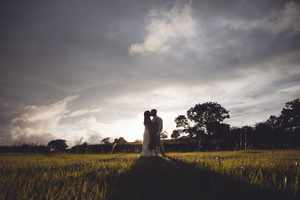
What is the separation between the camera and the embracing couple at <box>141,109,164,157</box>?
448 inches

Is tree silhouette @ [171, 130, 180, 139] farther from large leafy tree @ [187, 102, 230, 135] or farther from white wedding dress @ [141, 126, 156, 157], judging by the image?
white wedding dress @ [141, 126, 156, 157]

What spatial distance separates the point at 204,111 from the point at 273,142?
26.8 meters

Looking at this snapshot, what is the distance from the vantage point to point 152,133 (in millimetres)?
11531

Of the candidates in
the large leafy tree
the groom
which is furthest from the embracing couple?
the large leafy tree

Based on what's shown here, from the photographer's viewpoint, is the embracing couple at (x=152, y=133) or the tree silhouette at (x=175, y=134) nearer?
the embracing couple at (x=152, y=133)

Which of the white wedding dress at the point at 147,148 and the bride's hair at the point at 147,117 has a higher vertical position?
the bride's hair at the point at 147,117

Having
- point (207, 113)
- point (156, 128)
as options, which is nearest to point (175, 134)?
point (207, 113)

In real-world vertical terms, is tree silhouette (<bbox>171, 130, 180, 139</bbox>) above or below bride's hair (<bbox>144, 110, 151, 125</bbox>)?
below

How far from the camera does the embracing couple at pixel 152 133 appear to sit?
11.4 meters

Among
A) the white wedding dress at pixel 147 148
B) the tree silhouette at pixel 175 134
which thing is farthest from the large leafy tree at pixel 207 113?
the white wedding dress at pixel 147 148

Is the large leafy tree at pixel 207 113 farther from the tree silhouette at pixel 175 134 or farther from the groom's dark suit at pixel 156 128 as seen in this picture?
the groom's dark suit at pixel 156 128

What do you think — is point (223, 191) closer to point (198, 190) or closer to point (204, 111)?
point (198, 190)

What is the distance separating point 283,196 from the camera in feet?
6.63

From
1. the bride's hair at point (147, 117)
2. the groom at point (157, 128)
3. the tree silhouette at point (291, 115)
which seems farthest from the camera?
the tree silhouette at point (291, 115)
